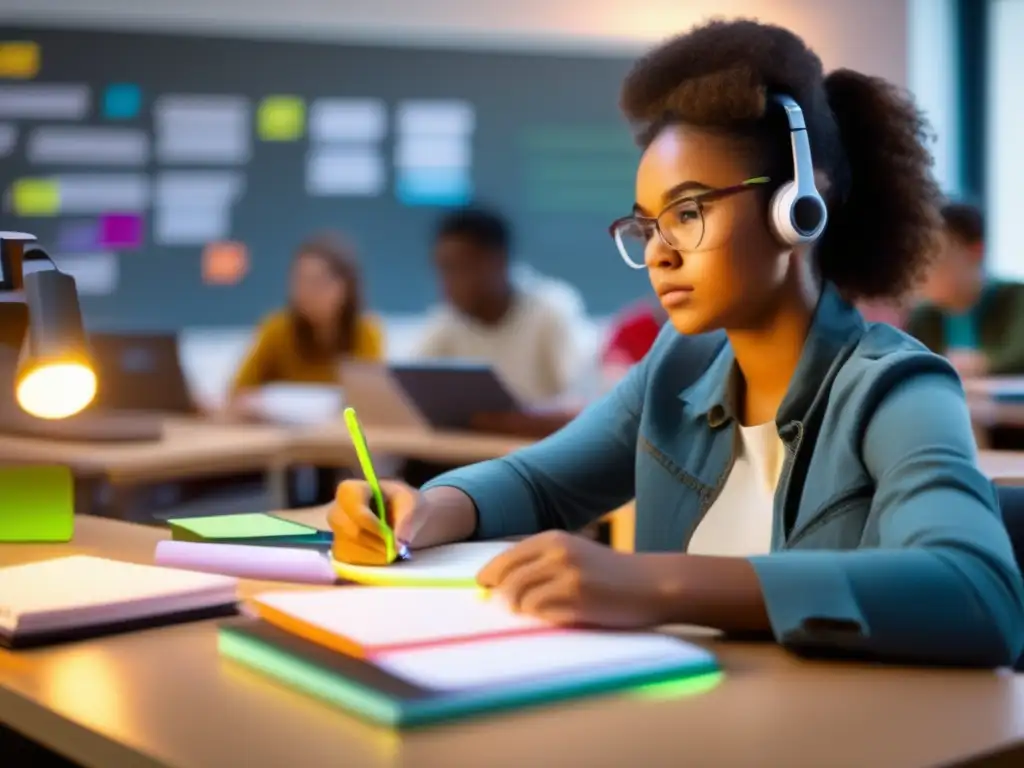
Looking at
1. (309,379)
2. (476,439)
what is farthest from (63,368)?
(309,379)

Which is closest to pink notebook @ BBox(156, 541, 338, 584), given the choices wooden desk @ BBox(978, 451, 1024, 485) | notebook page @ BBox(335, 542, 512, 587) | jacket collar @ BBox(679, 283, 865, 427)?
notebook page @ BBox(335, 542, 512, 587)

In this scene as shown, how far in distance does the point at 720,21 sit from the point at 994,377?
11.1ft

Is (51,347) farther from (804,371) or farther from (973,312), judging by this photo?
(973,312)

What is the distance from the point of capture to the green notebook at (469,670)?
90 centimetres

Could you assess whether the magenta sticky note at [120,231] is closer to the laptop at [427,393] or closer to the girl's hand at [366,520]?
the laptop at [427,393]

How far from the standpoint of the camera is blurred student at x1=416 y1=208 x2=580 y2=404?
4.60m

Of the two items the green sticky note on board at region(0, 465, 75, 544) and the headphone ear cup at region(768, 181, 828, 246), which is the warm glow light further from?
the headphone ear cup at region(768, 181, 828, 246)

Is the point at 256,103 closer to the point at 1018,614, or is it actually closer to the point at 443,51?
the point at 443,51

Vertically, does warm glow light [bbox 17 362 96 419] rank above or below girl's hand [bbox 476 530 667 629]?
above

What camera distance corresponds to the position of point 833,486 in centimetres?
131

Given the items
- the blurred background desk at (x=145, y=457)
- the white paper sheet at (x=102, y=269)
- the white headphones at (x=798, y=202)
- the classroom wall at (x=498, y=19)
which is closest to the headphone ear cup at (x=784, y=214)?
the white headphones at (x=798, y=202)

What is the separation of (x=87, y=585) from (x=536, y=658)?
496 millimetres

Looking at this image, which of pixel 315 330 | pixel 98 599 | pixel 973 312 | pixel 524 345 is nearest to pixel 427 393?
pixel 524 345

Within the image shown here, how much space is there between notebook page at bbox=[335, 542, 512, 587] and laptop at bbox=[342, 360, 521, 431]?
184 centimetres
